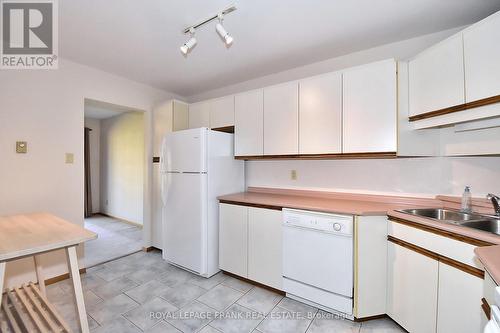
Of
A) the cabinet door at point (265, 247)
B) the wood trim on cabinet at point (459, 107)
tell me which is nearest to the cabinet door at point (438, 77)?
the wood trim on cabinet at point (459, 107)

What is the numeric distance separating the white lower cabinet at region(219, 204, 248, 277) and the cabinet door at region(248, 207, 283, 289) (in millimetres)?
62

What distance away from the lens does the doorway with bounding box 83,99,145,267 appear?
4.41 m

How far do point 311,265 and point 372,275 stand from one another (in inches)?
18.1

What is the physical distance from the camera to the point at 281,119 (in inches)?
92.0

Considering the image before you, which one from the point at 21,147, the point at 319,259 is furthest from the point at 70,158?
the point at 319,259

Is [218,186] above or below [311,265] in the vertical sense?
above

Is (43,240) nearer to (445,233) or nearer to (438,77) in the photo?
(445,233)

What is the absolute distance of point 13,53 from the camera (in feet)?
6.82

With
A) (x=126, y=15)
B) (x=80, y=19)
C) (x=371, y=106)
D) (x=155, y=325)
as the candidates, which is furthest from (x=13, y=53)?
(x=371, y=106)

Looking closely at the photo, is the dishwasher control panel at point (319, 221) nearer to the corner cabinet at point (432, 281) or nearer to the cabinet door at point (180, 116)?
the corner cabinet at point (432, 281)

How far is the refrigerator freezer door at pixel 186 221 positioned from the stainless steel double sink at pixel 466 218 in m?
1.84

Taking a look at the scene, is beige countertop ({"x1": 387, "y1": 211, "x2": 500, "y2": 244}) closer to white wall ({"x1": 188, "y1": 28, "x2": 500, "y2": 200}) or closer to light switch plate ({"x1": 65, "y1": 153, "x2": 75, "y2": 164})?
white wall ({"x1": 188, "y1": 28, "x2": 500, "y2": 200})

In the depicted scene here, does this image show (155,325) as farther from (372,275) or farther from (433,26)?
(433,26)

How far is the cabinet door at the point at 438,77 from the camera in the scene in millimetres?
1495
